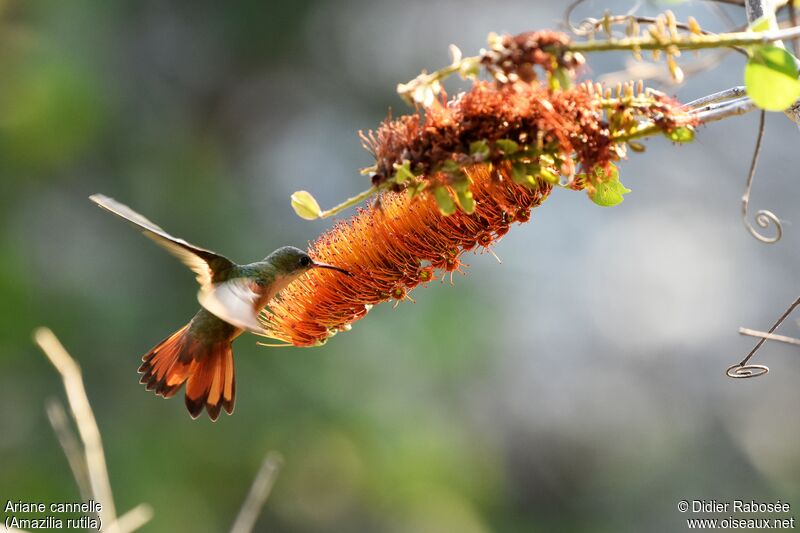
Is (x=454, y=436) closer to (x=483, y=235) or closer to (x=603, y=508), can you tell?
(x=603, y=508)

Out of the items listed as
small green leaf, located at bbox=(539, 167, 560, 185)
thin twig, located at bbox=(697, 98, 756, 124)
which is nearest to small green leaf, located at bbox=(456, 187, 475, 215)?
small green leaf, located at bbox=(539, 167, 560, 185)

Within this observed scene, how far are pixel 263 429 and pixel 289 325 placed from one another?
179 inches

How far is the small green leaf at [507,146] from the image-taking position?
1380mm

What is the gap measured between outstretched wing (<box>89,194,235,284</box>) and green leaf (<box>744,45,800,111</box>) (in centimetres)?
112

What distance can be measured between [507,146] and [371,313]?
5.21 metres

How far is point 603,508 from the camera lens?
272 inches

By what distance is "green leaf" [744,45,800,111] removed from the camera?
125 cm

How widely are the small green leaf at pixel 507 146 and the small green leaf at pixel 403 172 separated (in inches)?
5.4

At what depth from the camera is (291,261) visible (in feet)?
6.77

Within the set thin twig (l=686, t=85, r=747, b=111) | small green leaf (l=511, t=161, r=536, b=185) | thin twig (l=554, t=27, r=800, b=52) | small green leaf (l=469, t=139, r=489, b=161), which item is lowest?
small green leaf (l=469, t=139, r=489, b=161)

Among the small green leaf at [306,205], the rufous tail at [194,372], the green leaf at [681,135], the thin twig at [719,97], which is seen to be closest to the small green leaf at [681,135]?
the green leaf at [681,135]

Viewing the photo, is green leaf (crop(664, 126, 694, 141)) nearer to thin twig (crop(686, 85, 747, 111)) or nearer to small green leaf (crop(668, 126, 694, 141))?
small green leaf (crop(668, 126, 694, 141))

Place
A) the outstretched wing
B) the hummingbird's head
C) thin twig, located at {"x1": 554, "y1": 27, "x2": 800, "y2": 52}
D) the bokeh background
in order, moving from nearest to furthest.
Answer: thin twig, located at {"x1": 554, "y1": 27, "x2": 800, "y2": 52} → the outstretched wing → the hummingbird's head → the bokeh background

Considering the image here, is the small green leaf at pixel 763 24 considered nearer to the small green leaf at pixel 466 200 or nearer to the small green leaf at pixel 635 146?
the small green leaf at pixel 635 146
